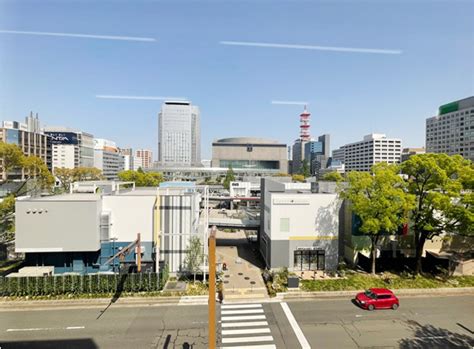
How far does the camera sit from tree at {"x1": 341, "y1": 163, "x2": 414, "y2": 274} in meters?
20.0

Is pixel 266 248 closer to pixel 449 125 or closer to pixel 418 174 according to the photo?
pixel 418 174

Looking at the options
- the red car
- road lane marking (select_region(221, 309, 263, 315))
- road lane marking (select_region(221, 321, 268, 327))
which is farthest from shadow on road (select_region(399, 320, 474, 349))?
road lane marking (select_region(221, 309, 263, 315))

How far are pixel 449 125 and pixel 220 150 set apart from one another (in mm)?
99030

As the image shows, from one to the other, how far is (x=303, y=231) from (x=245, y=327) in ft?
34.4

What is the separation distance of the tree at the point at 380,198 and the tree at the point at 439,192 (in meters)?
1.17

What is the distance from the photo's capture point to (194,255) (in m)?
21.5

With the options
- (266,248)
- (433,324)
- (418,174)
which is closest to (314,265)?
(266,248)

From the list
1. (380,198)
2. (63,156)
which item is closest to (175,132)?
(63,156)

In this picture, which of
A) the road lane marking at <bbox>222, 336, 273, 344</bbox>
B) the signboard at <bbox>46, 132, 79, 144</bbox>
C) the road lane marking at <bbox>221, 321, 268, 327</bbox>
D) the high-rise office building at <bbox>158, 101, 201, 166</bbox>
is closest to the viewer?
the road lane marking at <bbox>222, 336, 273, 344</bbox>

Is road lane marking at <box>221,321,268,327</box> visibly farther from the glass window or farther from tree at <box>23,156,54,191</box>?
tree at <box>23,156,54,191</box>

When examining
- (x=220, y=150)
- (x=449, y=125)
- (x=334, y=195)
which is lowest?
(x=334, y=195)

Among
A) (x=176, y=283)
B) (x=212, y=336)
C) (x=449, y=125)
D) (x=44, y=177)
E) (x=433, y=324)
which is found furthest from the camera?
(x=449, y=125)

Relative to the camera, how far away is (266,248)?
25141 mm

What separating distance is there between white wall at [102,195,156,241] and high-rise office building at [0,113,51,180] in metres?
75.7
